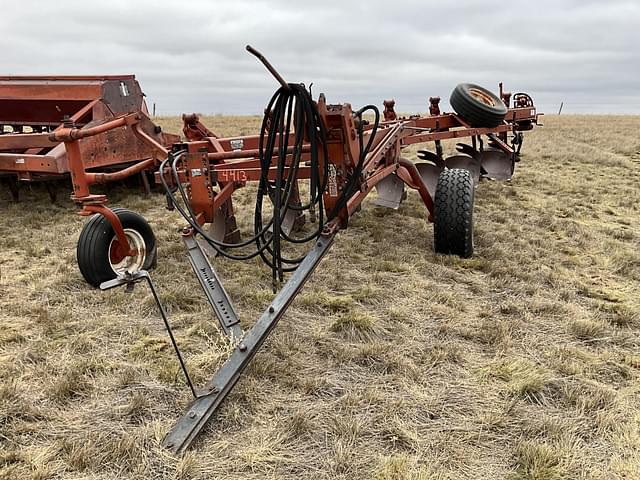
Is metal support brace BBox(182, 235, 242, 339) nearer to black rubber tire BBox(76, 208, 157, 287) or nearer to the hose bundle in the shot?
the hose bundle

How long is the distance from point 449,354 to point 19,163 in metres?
4.67

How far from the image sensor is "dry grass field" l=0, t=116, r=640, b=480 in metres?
2.15

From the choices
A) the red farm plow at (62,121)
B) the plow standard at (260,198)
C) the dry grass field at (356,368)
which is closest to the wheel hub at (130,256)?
the plow standard at (260,198)

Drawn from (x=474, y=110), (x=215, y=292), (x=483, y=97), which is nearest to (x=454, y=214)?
(x=215, y=292)

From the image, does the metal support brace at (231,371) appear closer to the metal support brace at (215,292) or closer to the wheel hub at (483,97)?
the metal support brace at (215,292)

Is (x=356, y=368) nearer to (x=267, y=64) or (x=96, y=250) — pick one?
(x=267, y=64)

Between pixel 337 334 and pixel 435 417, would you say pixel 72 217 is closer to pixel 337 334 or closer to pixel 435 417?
pixel 337 334

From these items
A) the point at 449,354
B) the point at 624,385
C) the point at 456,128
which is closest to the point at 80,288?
the point at 449,354

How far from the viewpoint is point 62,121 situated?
6.14 metres

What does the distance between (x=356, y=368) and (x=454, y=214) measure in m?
2.16

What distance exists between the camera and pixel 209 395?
242cm

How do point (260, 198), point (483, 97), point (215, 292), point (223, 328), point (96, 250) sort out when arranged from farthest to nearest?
point (483, 97) → point (96, 250) → point (260, 198) → point (215, 292) → point (223, 328)

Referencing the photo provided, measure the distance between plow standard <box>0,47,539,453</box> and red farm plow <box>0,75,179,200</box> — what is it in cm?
114

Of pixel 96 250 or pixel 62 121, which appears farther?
pixel 62 121
